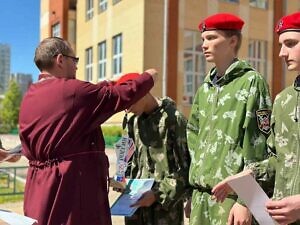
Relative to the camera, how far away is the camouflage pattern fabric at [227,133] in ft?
8.68

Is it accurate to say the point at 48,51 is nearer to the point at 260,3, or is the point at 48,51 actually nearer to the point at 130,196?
the point at 130,196

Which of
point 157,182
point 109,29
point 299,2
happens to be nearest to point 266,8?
point 299,2

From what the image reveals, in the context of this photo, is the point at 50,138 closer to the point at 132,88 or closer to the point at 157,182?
the point at 132,88

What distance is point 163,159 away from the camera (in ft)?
10.6

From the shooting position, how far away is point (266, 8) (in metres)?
28.3

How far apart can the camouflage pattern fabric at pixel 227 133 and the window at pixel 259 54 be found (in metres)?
25.0

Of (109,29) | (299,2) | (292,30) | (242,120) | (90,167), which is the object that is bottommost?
(90,167)

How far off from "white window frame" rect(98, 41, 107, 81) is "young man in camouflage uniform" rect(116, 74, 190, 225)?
25.6 meters

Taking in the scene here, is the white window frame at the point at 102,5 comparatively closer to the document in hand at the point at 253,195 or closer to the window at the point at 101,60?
the window at the point at 101,60

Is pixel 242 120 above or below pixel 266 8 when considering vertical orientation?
below

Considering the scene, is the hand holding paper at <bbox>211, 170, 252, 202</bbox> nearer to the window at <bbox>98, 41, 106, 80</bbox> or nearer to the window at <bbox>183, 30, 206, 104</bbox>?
the window at <bbox>183, 30, 206, 104</bbox>

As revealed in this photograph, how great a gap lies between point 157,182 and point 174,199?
0.15 meters

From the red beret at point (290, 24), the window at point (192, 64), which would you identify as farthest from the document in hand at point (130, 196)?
the window at point (192, 64)

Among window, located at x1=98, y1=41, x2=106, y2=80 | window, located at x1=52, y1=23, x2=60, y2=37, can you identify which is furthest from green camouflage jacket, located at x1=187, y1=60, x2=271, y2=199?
window, located at x1=52, y1=23, x2=60, y2=37
